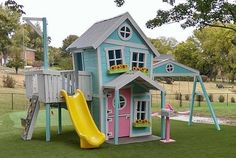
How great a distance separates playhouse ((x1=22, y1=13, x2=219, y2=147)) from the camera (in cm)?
1277

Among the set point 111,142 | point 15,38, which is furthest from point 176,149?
point 15,38

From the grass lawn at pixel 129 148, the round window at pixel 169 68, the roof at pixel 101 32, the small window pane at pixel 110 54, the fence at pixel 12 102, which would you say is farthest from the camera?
the fence at pixel 12 102

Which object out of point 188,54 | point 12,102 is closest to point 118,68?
point 12,102

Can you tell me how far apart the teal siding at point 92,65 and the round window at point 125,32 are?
3.95 feet

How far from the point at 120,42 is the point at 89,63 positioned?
1409mm

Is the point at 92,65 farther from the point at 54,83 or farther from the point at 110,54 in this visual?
the point at 54,83

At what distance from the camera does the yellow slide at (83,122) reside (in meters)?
11.5

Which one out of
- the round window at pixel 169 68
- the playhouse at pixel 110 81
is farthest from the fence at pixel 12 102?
the round window at pixel 169 68

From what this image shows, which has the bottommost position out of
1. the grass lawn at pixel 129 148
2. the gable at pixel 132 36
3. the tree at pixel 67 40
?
the grass lawn at pixel 129 148

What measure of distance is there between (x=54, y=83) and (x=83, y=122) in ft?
5.86

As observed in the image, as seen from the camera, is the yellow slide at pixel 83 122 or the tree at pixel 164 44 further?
the tree at pixel 164 44

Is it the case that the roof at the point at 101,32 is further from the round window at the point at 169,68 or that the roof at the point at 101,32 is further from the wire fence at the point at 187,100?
the wire fence at the point at 187,100

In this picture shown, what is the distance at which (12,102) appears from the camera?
96.0 feet

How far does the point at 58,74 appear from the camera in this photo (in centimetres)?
1291
